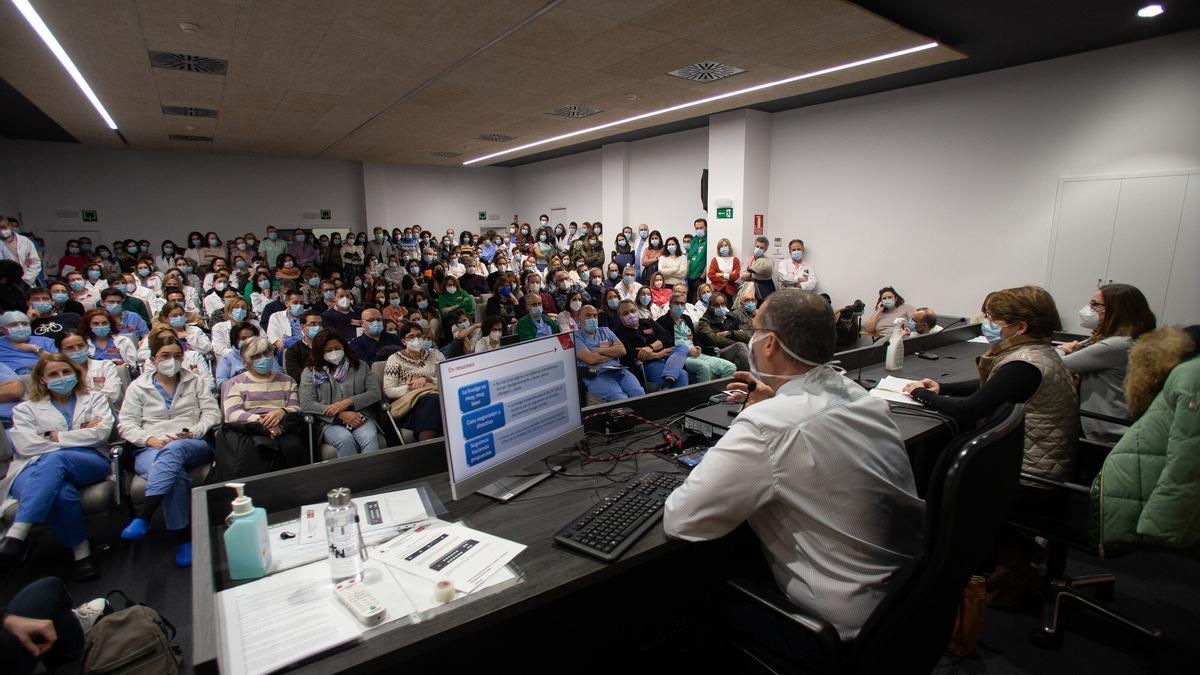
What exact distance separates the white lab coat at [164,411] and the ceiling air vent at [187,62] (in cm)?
312

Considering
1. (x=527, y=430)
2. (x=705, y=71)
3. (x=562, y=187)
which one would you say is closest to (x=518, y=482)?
(x=527, y=430)

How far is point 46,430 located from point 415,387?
1802 millimetres

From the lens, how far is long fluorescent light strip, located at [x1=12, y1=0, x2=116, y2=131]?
3.69 metres

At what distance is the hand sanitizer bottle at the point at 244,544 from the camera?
1.27 meters

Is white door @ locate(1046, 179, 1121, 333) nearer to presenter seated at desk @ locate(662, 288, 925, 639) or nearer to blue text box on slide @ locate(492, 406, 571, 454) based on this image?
presenter seated at desk @ locate(662, 288, 925, 639)

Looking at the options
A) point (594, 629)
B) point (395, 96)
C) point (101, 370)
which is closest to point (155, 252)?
point (395, 96)

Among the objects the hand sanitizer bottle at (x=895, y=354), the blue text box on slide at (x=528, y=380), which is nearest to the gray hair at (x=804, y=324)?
the blue text box on slide at (x=528, y=380)

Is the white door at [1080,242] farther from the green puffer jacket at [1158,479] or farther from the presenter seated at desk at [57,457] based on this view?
the presenter seated at desk at [57,457]

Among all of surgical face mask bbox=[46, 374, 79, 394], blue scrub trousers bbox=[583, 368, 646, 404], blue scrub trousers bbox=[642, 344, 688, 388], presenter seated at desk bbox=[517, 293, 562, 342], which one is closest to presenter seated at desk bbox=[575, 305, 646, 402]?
blue scrub trousers bbox=[583, 368, 646, 404]

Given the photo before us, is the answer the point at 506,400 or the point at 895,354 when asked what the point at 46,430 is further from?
the point at 895,354

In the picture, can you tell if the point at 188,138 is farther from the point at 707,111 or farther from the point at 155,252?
the point at 707,111

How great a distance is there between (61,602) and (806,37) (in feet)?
17.8

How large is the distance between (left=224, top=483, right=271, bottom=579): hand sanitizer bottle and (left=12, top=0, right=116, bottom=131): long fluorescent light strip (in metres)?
4.42

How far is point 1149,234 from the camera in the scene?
5098 mm
